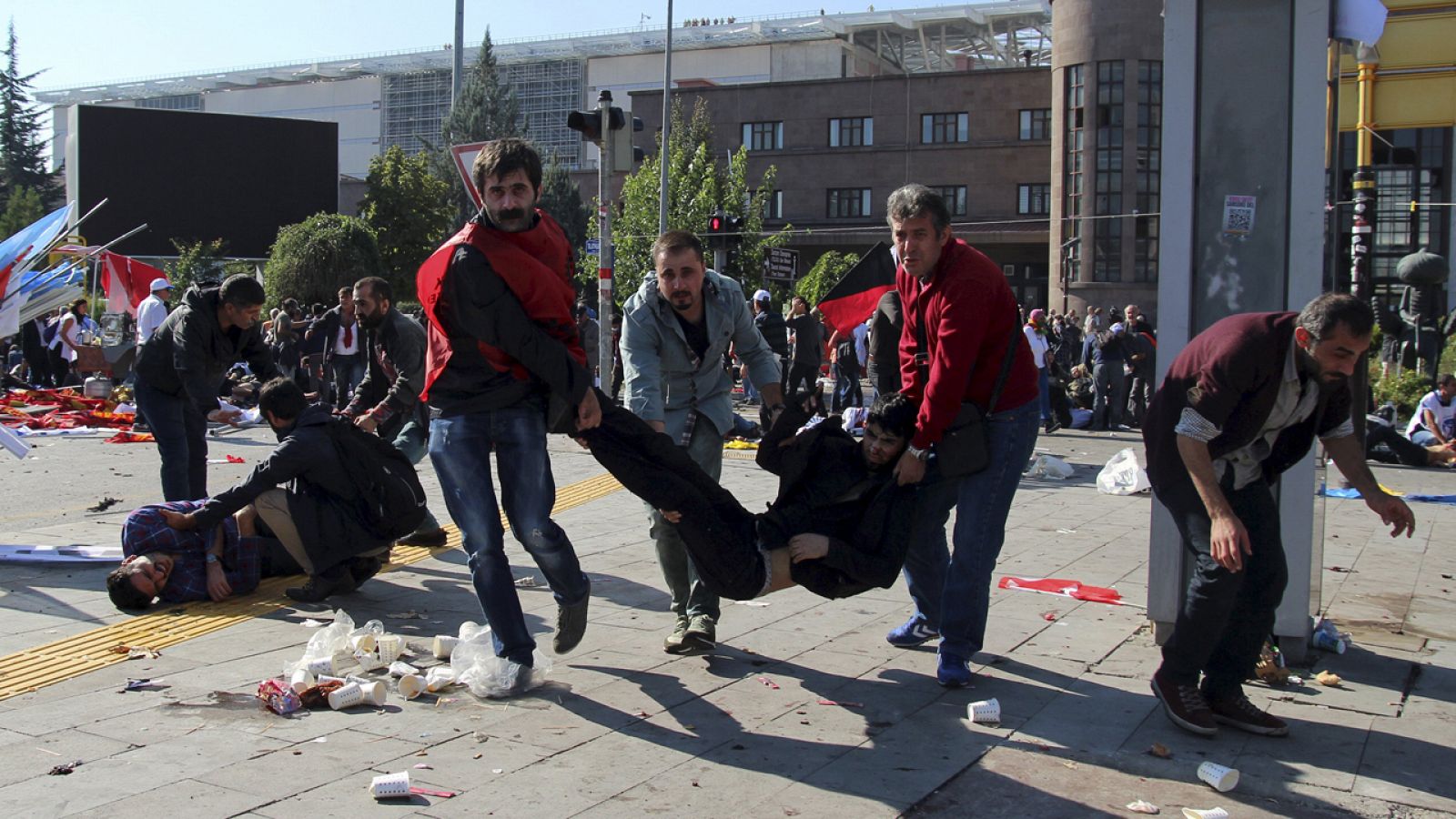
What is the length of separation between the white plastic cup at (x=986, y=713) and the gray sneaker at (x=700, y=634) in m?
1.25

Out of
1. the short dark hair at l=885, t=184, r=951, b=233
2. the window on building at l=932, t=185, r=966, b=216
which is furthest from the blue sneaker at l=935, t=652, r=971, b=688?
the window on building at l=932, t=185, r=966, b=216

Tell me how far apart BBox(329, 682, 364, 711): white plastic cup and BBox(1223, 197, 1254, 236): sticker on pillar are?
380 cm

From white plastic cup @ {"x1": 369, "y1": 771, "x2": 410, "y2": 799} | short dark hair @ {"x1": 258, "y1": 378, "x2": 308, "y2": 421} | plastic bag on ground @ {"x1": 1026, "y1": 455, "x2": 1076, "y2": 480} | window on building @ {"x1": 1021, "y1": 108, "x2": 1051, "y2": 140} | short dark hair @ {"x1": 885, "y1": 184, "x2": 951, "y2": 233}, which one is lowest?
white plastic cup @ {"x1": 369, "y1": 771, "x2": 410, "y2": 799}

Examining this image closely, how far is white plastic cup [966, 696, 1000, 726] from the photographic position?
4465mm

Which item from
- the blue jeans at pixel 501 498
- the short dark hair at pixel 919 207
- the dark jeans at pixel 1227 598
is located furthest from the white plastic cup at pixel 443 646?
the dark jeans at pixel 1227 598

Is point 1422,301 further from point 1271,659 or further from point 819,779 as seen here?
point 819,779

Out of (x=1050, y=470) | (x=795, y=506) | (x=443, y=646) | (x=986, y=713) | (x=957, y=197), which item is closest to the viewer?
(x=986, y=713)

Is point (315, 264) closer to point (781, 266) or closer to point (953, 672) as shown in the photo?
point (781, 266)

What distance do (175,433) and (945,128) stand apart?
4841cm

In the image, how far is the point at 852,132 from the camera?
54.2 m

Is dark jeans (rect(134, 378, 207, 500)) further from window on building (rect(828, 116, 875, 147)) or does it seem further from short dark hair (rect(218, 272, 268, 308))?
window on building (rect(828, 116, 875, 147))

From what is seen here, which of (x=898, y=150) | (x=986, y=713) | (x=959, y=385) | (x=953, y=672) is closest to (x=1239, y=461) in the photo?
(x=959, y=385)

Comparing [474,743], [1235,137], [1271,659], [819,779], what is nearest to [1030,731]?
[819,779]

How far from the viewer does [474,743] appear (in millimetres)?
4184
